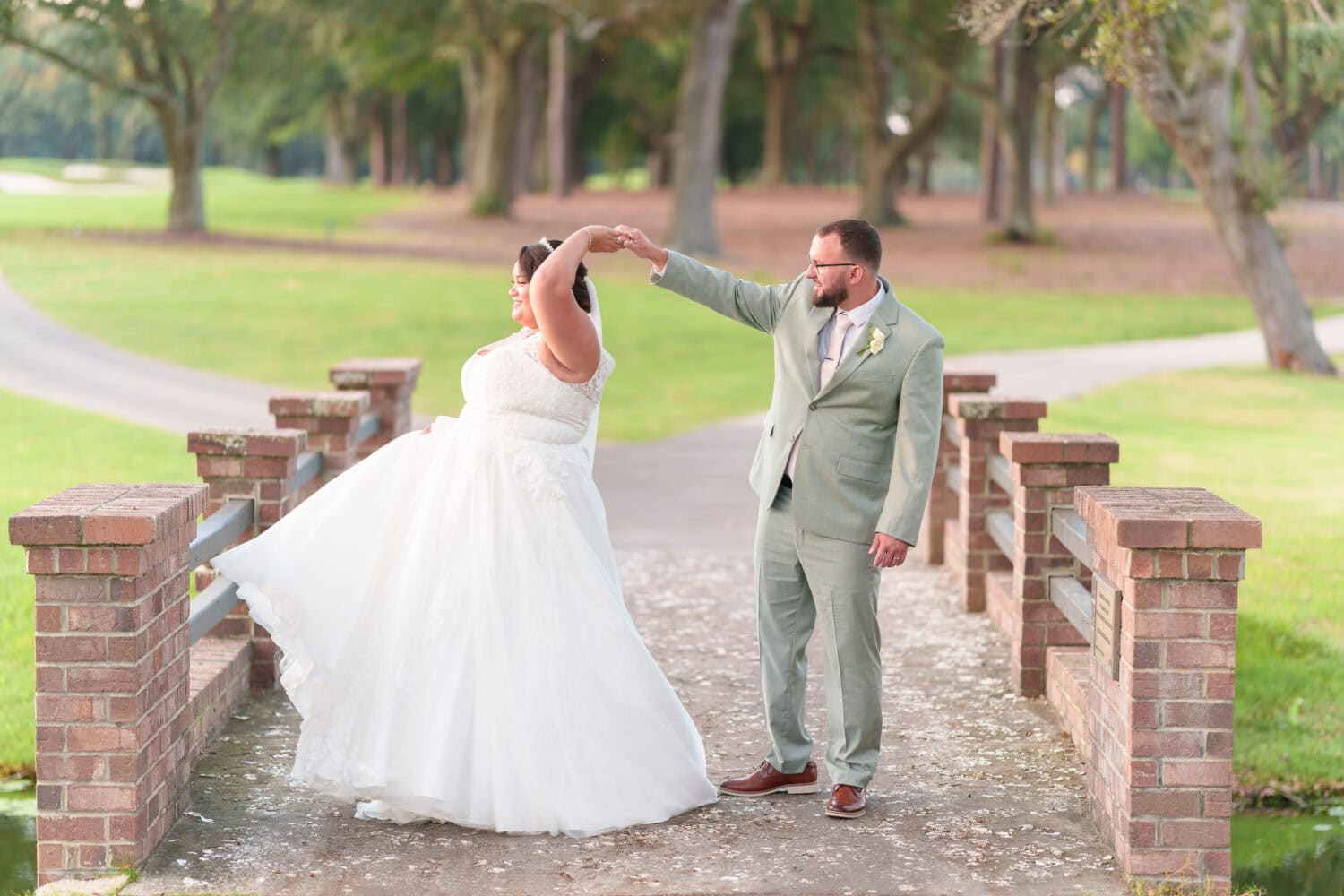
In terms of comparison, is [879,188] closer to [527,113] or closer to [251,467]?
[527,113]

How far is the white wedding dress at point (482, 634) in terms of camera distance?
5.38 metres

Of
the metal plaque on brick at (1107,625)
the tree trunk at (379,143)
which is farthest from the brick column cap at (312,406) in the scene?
the tree trunk at (379,143)

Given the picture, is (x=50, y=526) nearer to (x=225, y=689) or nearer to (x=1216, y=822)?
(x=225, y=689)

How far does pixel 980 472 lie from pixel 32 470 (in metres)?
7.68

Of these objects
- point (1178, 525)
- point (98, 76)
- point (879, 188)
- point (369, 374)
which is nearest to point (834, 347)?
point (1178, 525)

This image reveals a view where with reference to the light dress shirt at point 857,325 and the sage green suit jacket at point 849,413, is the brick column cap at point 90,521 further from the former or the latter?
the light dress shirt at point 857,325

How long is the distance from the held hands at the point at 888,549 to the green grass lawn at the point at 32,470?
3.96m

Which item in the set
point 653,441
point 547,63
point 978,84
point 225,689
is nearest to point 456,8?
point 978,84

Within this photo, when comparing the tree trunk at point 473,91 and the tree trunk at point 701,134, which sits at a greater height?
the tree trunk at point 473,91

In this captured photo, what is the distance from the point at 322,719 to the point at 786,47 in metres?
49.0

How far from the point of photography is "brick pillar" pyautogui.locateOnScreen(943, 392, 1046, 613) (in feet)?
27.6

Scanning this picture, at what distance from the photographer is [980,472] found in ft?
28.3

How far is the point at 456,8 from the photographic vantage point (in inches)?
1650

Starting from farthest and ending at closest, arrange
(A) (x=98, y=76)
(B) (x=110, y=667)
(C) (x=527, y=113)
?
(C) (x=527, y=113) < (A) (x=98, y=76) < (B) (x=110, y=667)
